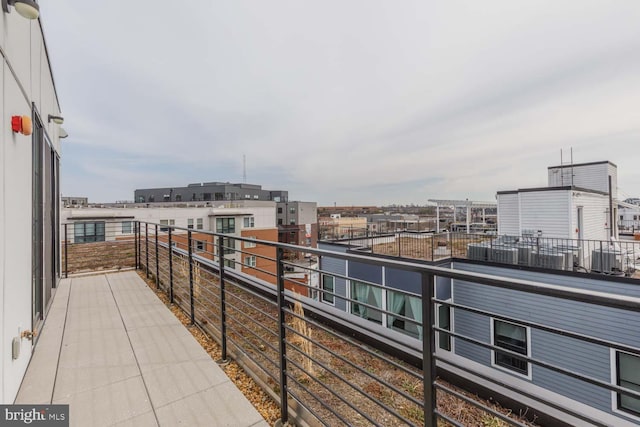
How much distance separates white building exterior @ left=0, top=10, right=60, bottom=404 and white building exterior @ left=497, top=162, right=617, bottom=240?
11.4 m

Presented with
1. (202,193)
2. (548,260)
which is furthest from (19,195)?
(202,193)

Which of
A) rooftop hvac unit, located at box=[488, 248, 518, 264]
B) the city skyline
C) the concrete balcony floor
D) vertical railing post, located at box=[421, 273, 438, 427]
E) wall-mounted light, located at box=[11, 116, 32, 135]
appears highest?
the city skyline

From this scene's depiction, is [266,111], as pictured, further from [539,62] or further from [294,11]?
[539,62]

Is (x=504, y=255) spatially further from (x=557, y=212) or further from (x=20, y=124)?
(x=20, y=124)

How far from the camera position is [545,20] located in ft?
17.4

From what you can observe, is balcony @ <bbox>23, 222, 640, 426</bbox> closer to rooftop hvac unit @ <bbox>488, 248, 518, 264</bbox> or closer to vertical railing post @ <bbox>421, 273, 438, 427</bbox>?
vertical railing post @ <bbox>421, 273, 438, 427</bbox>

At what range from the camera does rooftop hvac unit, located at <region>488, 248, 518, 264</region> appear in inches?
272

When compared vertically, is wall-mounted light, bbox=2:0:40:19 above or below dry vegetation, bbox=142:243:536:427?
above

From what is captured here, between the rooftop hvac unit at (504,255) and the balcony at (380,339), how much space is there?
0.70 metres

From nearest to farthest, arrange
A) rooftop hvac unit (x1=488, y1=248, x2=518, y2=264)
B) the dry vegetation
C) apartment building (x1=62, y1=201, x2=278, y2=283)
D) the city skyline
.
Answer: the dry vegetation < the city skyline < rooftop hvac unit (x1=488, y1=248, x2=518, y2=264) < apartment building (x1=62, y1=201, x2=278, y2=283)

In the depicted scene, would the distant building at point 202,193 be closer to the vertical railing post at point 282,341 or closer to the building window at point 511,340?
the building window at point 511,340

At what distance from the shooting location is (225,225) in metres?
24.0

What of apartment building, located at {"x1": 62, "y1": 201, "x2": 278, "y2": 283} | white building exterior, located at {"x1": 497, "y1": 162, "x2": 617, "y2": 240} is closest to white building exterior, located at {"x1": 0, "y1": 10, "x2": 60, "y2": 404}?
white building exterior, located at {"x1": 497, "y1": 162, "x2": 617, "y2": 240}

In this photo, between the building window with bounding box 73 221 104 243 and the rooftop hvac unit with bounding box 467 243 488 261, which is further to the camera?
the building window with bounding box 73 221 104 243
